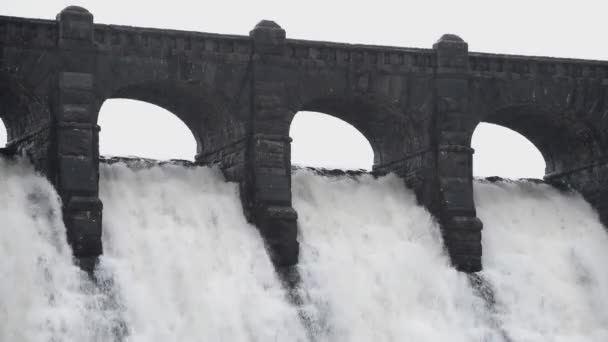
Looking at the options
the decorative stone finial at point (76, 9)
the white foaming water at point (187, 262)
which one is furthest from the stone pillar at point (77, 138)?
the white foaming water at point (187, 262)

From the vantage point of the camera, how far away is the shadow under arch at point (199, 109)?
126 ft

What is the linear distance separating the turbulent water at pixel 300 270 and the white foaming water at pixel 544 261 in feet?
0.15

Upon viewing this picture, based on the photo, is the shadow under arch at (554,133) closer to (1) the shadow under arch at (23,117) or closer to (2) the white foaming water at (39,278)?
(1) the shadow under arch at (23,117)

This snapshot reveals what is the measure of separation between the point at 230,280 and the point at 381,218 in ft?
19.8

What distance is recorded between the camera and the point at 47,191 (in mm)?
35812

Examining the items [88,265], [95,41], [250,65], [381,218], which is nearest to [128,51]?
[95,41]

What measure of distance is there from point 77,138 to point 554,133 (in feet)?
49.8

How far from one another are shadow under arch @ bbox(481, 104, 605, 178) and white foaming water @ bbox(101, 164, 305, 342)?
8.92 metres

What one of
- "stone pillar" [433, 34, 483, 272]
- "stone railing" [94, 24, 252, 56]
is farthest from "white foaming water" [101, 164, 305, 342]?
"stone pillar" [433, 34, 483, 272]

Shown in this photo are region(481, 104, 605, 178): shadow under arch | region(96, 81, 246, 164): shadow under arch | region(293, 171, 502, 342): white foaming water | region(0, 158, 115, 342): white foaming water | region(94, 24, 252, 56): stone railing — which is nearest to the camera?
region(0, 158, 115, 342): white foaming water

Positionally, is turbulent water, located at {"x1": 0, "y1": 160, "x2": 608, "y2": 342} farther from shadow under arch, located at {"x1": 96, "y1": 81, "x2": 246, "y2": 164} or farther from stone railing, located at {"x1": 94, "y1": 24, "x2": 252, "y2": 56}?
stone railing, located at {"x1": 94, "y1": 24, "x2": 252, "y2": 56}

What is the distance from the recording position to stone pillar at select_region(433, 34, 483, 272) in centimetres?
3969

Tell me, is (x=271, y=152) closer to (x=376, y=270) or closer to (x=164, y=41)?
(x=164, y=41)

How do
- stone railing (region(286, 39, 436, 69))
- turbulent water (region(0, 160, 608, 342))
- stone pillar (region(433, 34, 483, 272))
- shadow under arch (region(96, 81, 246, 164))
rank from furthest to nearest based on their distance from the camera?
stone pillar (region(433, 34, 483, 272)) → stone railing (region(286, 39, 436, 69)) → shadow under arch (region(96, 81, 246, 164)) → turbulent water (region(0, 160, 608, 342))
